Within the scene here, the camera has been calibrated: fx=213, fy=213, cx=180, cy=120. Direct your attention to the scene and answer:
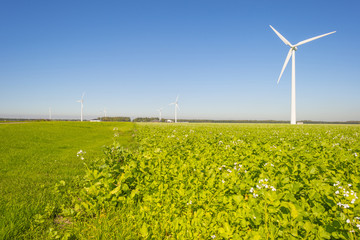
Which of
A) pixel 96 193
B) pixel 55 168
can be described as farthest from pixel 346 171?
pixel 55 168

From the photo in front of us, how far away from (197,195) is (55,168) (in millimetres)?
6663

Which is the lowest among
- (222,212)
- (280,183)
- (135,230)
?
(135,230)

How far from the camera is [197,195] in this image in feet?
14.2

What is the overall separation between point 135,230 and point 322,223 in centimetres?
291

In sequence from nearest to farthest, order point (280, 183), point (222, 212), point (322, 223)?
point (322, 223)
point (222, 212)
point (280, 183)

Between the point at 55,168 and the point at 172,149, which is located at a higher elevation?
the point at 172,149

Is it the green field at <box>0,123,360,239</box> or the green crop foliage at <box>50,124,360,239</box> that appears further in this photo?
the green field at <box>0,123,360,239</box>

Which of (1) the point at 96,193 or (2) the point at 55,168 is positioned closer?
(1) the point at 96,193

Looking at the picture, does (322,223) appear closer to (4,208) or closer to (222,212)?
(222,212)

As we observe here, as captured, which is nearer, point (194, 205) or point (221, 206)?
point (221, 206)

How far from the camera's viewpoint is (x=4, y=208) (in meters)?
4.49

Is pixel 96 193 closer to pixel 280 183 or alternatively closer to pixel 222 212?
pixel 222 212

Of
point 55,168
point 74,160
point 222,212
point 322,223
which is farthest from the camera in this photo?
point 74,160

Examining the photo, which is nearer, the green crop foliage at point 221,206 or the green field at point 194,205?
the green crop foliage at point 221,206
